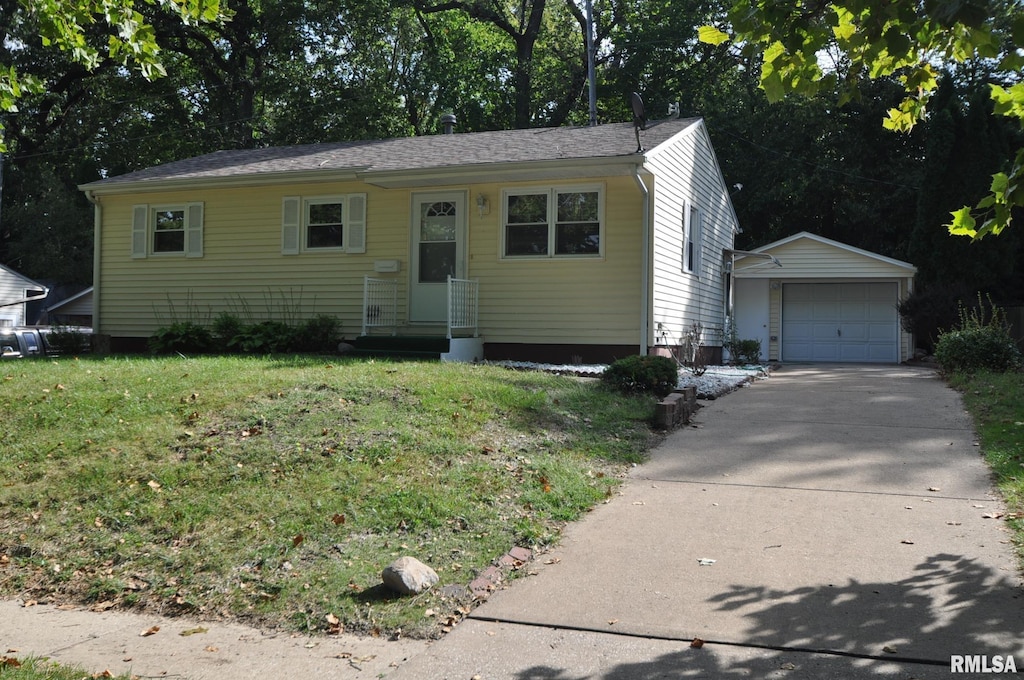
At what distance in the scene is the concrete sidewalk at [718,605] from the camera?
12.2 feet

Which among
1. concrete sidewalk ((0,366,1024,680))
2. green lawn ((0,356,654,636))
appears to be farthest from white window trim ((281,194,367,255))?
concrete sidewalk ((0,366,1024,680))

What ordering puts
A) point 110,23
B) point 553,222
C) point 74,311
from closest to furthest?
point 110,23
point 553,222
point 74,311

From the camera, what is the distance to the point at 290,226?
1534 cm

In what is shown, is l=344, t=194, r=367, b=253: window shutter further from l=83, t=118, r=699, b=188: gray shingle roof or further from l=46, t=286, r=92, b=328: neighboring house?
l=46, t=286, r=92, b=328: neighboring house

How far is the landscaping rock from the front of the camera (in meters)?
4.49

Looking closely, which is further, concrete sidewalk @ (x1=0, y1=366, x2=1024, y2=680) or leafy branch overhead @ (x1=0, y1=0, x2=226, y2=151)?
leafy branch overhead @ (x1=0, y1=0, x2=226, y2=151)

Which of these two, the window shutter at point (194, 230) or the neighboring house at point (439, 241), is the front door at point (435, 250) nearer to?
the neighboring house at point (439, 241)

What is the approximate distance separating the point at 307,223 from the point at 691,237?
756 centimetres

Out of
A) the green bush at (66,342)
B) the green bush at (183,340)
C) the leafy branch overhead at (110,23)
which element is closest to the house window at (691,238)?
the green bush at (183,340)

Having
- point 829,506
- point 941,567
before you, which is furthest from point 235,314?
point 941,567

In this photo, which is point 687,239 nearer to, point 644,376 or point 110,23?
point 644,376

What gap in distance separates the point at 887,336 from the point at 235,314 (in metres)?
15.9

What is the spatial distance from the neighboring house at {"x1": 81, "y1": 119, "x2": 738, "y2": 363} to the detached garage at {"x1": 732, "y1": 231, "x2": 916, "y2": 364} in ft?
16.1

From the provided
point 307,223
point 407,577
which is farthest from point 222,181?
point 407,577
